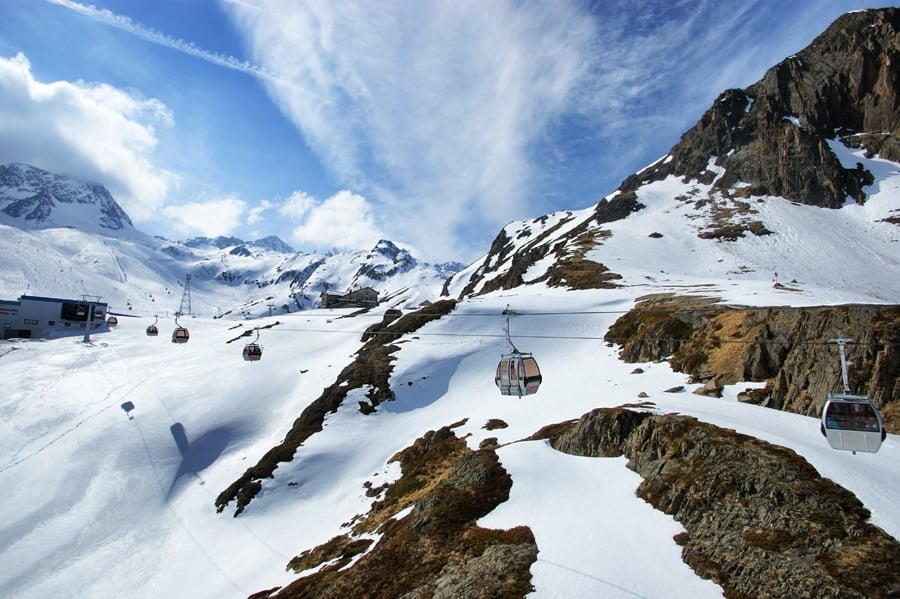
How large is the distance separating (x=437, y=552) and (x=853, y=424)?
51.2 ft

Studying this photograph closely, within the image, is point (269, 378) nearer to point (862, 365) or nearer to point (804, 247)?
point (862, 365)

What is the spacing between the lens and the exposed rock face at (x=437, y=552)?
1647 cm

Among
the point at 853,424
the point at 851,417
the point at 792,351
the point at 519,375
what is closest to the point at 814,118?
the point at 792,351

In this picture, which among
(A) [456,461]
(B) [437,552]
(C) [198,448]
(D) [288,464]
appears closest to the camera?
(B) [437,552]

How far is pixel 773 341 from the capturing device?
3250cm

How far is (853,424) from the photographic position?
14828 millimetres

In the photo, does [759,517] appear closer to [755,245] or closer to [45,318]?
[755,245]

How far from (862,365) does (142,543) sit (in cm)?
4746

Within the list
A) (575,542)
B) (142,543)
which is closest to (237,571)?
(142,543)

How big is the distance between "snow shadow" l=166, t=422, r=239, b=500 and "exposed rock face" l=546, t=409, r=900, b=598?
122 feet

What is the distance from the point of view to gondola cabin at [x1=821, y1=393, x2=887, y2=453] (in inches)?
577

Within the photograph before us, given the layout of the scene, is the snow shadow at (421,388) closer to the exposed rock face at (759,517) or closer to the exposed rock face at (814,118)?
the exposed rock face at (759,517)

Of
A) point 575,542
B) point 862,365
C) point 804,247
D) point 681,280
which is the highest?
point 804,247

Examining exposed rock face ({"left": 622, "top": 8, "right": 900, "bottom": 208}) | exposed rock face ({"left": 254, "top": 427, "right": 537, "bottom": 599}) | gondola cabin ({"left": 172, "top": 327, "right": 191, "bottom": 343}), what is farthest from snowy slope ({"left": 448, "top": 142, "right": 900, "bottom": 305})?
gondola cabin ({"left": 172, "top": 327, "right": 191, "bottom": 343})
